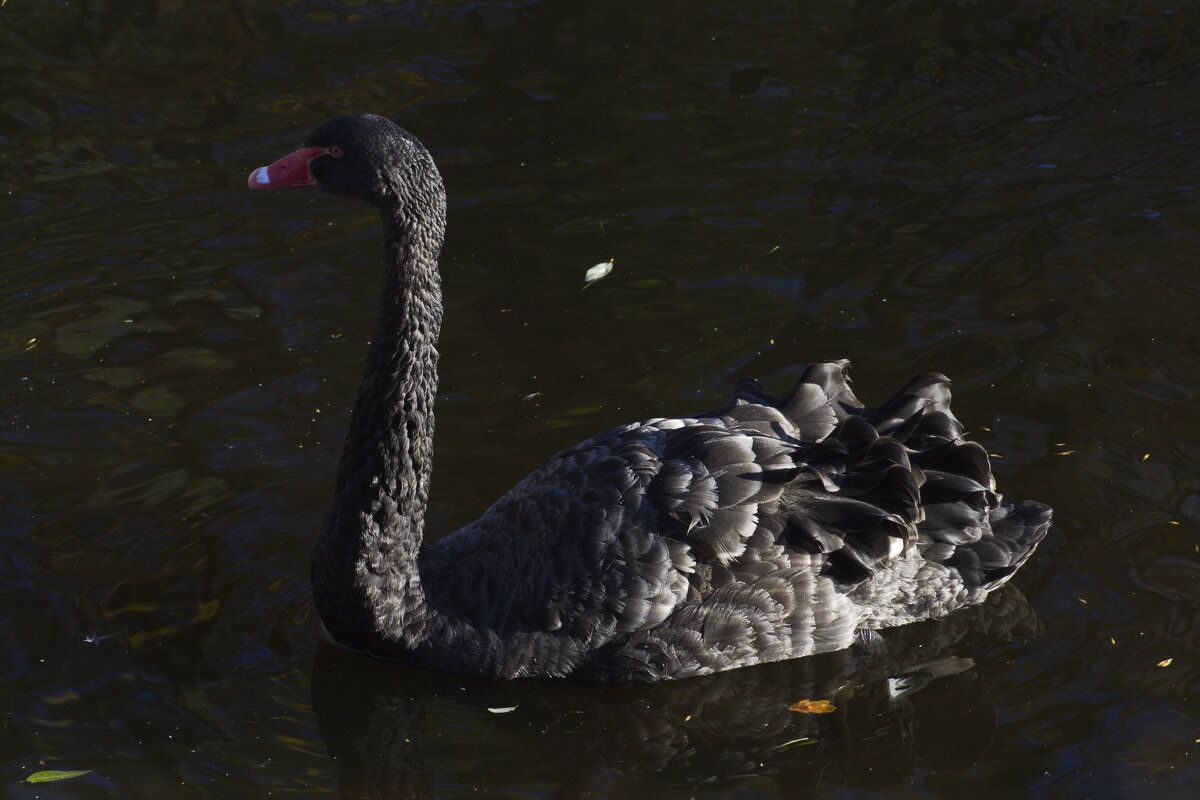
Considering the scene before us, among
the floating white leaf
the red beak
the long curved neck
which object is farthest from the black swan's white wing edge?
the floating white leaf

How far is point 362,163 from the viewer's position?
573 cm

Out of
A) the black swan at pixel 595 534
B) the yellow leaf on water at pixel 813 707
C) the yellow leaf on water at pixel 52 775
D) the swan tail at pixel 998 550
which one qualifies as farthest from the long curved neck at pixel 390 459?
the swan tail at pixel 998 550

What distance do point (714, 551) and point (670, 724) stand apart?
0.72m

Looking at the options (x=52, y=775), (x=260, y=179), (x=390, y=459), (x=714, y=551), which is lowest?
(x=52, y=775)

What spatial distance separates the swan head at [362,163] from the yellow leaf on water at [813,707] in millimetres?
2555

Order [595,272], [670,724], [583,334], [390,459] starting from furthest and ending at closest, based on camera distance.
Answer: [595,272] → [583,334] → [390,459] → [670,724]

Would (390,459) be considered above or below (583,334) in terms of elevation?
above

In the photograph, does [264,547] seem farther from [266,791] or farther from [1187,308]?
[1187,308]

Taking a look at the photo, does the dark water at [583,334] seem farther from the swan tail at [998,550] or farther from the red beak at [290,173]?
the red beak at [290,173]

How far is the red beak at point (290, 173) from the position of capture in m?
5.89

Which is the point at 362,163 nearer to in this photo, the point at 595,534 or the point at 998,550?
the point at 595,534

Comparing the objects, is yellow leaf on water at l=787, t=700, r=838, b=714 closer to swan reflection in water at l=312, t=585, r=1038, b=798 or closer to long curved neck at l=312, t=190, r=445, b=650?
swan reflection in water at l=312, t=585, r=1038, b=798

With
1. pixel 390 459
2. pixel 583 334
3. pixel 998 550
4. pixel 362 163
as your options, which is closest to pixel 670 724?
pixel 390 459

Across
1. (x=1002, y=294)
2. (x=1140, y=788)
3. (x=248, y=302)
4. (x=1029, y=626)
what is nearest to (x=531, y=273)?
(x=248, y=302)
